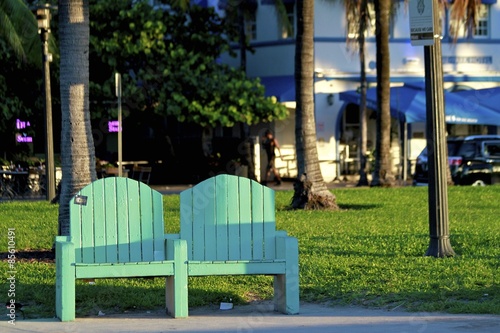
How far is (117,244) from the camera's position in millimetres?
9586

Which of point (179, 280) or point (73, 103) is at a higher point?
point (73, 103)

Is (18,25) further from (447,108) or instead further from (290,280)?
(290,280)

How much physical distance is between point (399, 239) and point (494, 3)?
28235mm

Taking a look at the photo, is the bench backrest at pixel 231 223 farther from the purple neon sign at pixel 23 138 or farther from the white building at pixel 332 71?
the white building at pixel 332 71

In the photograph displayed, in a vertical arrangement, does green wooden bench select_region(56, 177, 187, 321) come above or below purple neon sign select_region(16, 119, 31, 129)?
below

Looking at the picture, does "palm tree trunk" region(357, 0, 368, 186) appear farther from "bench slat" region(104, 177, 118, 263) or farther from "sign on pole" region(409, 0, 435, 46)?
"bench slat" region(104, 177, 118, 263)

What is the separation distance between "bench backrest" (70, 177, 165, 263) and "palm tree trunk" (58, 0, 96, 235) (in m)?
A: 2.87

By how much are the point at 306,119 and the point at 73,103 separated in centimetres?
836

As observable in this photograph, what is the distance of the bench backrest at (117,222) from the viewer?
9438mm

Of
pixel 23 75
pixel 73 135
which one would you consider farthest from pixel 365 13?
pixel 73 135

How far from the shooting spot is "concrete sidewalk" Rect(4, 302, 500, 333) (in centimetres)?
871

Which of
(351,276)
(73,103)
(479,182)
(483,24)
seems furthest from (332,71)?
→ (351,276)

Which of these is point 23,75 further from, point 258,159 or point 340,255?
point 340,255

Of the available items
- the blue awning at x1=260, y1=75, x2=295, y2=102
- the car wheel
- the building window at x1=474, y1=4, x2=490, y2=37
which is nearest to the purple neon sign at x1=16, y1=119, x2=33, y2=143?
the blue awning at x1=260, y1=75, x2=295, y2=102
